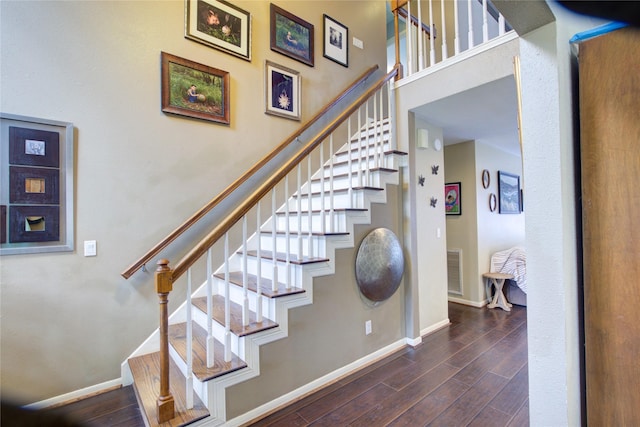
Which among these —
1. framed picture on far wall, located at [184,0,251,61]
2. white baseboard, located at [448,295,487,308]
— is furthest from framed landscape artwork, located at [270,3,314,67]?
white baseboard, located at [448,295,487,308]

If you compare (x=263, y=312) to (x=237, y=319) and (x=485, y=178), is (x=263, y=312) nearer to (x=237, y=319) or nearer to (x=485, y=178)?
(x=237, y=319)

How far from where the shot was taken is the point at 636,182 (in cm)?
85

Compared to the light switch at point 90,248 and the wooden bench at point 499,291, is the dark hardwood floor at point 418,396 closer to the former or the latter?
the light switch at point 90,248

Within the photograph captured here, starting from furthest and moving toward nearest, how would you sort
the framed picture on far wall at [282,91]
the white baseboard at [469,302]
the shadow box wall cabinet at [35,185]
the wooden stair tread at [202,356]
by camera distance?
the white baseboard at [469,302] < the framed picture on far wall at [282,91] < the shadow box wall cabinet at [35,185] < the wooden stair tread at [202,356]

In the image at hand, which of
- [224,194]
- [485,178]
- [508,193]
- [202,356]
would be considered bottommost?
[202,356]

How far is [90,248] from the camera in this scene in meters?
2.10

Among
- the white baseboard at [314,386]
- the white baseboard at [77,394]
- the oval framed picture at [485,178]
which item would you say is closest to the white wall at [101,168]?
the white baseboard at [77,394]

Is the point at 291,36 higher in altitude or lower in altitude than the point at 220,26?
higher

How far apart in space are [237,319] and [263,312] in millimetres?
185

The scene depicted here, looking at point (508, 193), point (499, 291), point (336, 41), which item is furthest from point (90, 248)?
point (508, 193)

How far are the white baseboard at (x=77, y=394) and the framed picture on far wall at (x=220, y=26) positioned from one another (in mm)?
2868

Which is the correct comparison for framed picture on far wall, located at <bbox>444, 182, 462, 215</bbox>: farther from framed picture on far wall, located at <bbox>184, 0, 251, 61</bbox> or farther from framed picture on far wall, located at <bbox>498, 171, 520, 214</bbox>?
framed picture on far wall, located at <bbox>184, 0, 251, 61</bbox>

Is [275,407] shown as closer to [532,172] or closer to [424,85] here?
[532,172]

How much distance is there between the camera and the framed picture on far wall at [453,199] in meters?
4.30
